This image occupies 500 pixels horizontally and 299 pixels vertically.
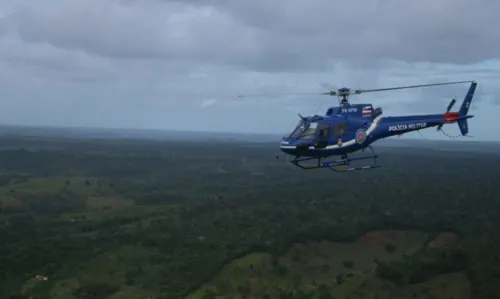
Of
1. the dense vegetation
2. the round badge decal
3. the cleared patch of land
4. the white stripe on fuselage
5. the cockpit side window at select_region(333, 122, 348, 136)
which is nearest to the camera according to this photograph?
the white stripe on fuselage

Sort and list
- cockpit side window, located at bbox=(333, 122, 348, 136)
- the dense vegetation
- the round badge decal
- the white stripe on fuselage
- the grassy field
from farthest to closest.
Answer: the dense vegetation < the grassy field < the round badge decal < cockpit side window, located at bbox=(333, 122, 348, 136) < the white stripe on fuselage

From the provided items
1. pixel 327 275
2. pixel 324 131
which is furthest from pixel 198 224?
pixel 324 131

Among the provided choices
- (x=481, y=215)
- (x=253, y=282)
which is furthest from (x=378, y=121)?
(x=481, y=215)

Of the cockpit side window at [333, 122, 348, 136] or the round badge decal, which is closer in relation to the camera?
the cockpit side window at [333, 122, 348, 136]

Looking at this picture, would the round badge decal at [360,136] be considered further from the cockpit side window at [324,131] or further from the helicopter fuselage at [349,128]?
the cockpit side window at [324,131]

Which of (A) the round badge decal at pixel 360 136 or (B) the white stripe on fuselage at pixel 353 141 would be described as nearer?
(B) the white stripe on fuselage at pixel 353 141

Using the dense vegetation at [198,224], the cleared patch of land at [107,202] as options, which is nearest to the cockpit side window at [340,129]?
the dense vegetation at [198,224]

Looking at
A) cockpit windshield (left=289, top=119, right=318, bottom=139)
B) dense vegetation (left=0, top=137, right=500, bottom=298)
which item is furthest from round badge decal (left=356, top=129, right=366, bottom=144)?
dense vegetation (left=0, top=137, right=500, bottom=298)

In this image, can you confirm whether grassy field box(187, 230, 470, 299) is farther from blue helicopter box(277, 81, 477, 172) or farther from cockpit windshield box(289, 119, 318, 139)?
cockpit windshield box(289, 119, 318, 139)
